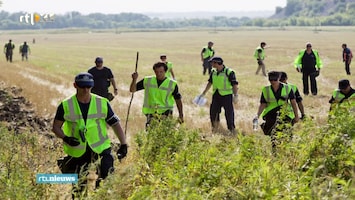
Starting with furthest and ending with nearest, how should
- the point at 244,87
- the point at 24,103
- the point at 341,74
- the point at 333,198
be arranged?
the point at 341,74 → the point at 244,87 → the point at 24,103 → the point at 333,198

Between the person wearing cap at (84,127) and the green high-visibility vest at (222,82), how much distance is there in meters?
5.50

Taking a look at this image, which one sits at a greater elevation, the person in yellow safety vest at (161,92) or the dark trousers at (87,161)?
the person in yellow safety vest at (161,92)

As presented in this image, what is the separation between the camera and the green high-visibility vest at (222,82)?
473 inches

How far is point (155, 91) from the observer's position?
968 cm

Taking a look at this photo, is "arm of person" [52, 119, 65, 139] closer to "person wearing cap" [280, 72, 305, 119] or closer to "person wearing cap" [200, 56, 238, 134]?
"person wearing cap" [280, 72, 305, 119]

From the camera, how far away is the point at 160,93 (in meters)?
9.68

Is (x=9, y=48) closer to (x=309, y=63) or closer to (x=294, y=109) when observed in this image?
(x=309, y=63)

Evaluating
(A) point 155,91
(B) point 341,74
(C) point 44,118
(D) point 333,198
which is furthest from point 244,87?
(D) point 333,198

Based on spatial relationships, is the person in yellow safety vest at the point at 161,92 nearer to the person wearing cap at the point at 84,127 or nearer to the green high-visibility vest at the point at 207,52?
the person wearing cap at the point at 84,127

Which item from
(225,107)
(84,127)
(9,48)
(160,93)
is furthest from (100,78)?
(9,48)

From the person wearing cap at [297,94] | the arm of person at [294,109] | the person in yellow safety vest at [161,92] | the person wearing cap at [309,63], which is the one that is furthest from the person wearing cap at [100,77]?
the person wearing cap at [309,63]

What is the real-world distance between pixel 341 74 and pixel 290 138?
1899 centimetres

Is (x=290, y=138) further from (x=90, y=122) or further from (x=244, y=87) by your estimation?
(x=244, y=87)

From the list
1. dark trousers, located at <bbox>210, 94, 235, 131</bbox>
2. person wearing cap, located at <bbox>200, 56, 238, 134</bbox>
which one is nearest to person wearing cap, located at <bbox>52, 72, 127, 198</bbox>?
person wearing cap, located at <bbox>200, 56, 238, 134</bbox>
